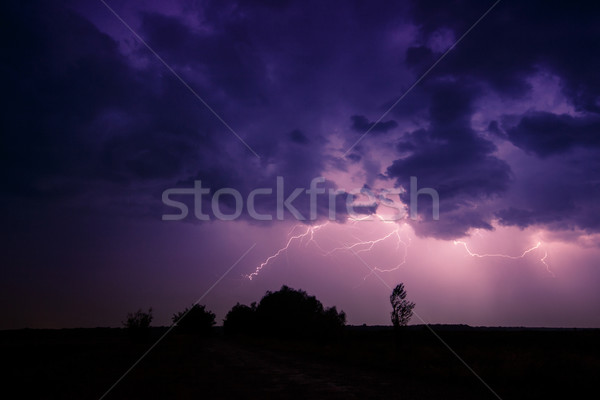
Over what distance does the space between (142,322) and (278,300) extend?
2128 centimetres

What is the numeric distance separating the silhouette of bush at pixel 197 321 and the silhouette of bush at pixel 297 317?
1257 inches

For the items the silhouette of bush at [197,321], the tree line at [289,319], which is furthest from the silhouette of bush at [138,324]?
the silhouette of bush at [197,321]

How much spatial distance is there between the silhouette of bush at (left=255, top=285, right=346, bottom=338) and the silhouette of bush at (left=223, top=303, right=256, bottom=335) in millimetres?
7655

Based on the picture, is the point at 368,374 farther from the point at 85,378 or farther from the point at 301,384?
the point at 85,378

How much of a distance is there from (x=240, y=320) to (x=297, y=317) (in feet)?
114

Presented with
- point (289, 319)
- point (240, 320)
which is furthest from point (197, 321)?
point (289, 319)

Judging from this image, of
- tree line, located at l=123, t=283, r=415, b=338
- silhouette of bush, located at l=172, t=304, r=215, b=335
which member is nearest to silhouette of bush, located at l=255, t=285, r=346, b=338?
tree line, located at l=123, t=283, r=415, b=338

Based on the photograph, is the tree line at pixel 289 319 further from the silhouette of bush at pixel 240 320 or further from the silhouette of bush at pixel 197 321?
the silhouette of bush at pixel 197 321

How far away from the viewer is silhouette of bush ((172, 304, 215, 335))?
306 feet

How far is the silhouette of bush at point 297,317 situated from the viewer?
177 feet

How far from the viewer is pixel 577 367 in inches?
475

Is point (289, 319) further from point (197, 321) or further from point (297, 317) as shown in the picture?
point (197, 321)

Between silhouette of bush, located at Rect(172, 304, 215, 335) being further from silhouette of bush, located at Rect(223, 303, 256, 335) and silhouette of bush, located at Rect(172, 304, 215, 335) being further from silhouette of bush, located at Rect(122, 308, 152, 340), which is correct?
silhouette of bush, located at Rect(122, 308, 152, 340)

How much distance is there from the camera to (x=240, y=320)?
87.1 meters
